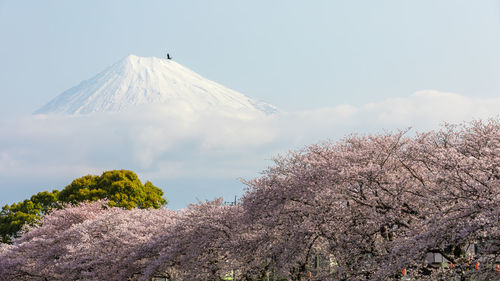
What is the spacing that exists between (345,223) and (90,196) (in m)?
46.7

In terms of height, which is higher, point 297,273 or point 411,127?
point 411,127

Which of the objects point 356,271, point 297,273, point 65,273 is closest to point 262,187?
point 297,273

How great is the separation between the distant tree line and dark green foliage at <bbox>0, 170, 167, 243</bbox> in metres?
26.7

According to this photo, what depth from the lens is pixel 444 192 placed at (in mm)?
19391

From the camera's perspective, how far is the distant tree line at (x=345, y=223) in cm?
1814

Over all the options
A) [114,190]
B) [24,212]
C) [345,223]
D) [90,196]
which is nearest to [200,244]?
[345,223]

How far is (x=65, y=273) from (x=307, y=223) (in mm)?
22115

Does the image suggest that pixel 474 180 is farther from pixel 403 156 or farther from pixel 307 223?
pixel 307 223

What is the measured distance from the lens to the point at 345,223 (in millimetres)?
23547

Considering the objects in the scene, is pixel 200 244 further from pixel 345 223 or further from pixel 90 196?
pixel 90 196

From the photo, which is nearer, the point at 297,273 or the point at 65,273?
the point at 297,273

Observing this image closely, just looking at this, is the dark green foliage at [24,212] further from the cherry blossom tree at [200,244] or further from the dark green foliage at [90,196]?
the cherry blossom tree at [200,244]

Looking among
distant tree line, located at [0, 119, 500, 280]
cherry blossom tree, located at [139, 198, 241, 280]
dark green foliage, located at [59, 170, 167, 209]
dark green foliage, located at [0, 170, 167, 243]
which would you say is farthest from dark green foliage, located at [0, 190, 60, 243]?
cherry blossom tree, located at [139, 198, 241, 280]

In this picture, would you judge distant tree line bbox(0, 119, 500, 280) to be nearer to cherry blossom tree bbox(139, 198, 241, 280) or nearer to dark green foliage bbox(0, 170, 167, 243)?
cherry blossom tree bbox(139, 198, 241, 280)
